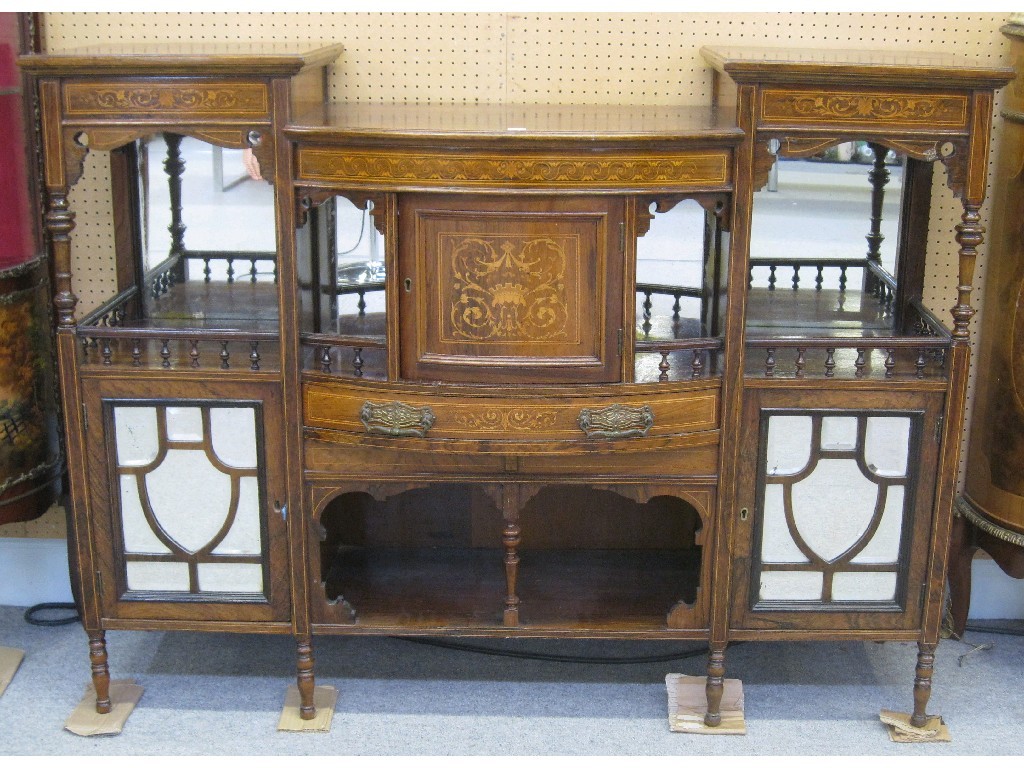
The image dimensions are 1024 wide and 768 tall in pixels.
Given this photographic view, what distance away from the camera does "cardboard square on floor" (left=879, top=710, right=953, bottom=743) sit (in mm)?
3744

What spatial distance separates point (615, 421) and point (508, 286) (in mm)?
436

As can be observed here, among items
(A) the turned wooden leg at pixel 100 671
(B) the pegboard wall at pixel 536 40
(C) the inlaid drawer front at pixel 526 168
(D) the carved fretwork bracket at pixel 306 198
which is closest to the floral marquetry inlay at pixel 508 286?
(C) the inlaid drawer front at pixel 526 168

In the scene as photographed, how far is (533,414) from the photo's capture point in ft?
11.1

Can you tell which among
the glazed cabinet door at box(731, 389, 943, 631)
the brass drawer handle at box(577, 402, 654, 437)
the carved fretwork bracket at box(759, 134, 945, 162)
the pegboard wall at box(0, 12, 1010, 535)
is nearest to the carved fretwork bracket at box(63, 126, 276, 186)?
the pegboard wall at box(0, 12, 1010, 535)

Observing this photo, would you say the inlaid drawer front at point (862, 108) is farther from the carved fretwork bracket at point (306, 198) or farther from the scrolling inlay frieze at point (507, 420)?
the carved fretwork bracket at point (306, 198)

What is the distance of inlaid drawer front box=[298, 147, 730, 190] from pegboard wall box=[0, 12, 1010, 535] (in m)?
0.71

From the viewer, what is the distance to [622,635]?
12.2 ft

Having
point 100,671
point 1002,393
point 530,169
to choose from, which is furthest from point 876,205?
point 100,671

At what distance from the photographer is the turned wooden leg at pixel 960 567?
4.14 m

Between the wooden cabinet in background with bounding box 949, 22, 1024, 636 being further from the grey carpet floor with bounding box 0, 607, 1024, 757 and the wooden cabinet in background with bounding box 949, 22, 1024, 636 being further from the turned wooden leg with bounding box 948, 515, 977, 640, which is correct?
the grey carpet floor with bounding box 0, 607, 1024, 757

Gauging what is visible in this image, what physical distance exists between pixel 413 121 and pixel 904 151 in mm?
1215

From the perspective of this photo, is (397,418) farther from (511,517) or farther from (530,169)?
(530,169)

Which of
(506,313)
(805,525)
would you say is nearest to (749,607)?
(805,525)

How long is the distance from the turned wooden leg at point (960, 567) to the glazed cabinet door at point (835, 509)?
55cm
